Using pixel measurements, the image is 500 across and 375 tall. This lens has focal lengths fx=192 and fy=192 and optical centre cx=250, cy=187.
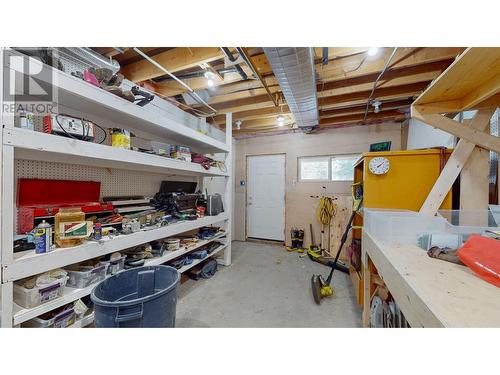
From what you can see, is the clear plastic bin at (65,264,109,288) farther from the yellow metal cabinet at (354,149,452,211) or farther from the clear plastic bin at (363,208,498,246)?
the yellow metal cabinet at (354,149,452,211)

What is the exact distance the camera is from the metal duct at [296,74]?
149 cm

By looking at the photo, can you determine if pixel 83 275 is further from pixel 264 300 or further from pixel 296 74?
pixel 296 74

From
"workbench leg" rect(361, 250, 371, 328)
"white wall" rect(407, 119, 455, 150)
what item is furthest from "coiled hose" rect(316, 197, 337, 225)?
"workbench leg" rect(361, 250, 371, 328)

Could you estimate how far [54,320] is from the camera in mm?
1077

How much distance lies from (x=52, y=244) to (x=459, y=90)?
2.55 m

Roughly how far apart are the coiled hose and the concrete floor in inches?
36.5

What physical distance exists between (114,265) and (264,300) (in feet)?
4.85

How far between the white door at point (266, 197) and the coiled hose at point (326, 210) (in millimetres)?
809

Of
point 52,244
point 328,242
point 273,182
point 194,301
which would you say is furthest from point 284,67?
point 328,242

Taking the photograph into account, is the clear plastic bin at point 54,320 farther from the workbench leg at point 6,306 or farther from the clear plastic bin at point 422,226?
the clear plastic bin at point 422,226


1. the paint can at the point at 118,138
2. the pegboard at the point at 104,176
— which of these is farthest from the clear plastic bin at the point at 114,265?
the paint can at the point at 118,138

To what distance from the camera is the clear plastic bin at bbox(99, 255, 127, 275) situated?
139 centimetres

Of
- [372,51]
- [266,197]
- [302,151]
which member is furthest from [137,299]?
[302,151]
